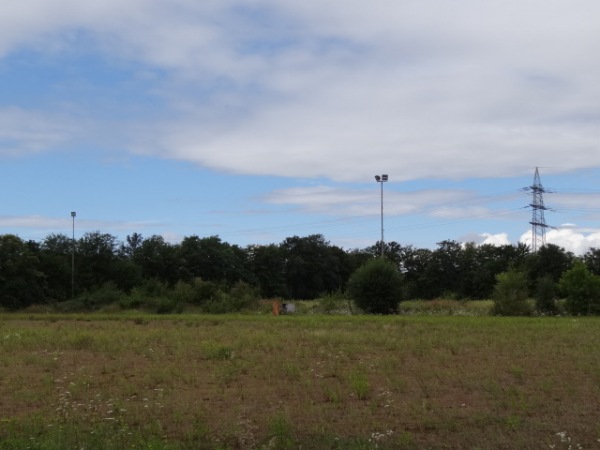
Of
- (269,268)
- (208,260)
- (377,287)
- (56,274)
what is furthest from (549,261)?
(56,274)

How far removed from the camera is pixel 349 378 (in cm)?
1544

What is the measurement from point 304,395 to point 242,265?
11372cm

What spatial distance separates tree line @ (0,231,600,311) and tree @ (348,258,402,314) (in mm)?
27891

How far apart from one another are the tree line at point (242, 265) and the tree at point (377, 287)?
27891 mm

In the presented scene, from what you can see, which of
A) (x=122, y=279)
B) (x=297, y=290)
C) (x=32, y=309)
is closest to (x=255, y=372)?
(x=32, y=309)

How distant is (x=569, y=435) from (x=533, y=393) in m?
3.08

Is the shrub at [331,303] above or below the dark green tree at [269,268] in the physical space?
below

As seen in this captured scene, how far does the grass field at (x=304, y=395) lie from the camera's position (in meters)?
10.6

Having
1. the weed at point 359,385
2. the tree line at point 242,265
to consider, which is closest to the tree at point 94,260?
the tree line at point 242,265

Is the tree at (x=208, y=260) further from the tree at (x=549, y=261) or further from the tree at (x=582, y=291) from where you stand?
the tree at (x=582, y=291)

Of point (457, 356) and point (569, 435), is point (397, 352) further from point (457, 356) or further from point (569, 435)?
point (569, 435)

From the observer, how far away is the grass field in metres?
10.6

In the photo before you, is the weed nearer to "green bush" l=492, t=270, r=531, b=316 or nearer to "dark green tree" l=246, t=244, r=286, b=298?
"green bush" l=492, t=270, r=531, b=316

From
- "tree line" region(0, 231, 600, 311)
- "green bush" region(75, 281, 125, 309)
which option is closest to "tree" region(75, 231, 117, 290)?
"tree line" region(0, 231, 600, 311)
